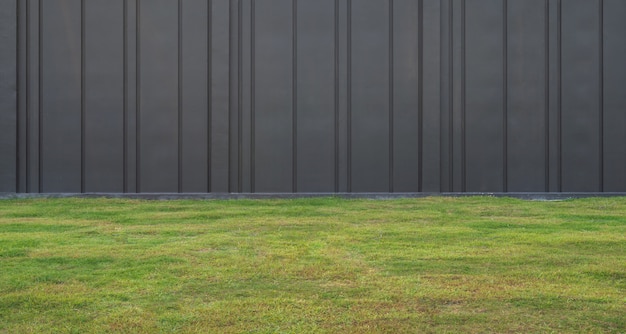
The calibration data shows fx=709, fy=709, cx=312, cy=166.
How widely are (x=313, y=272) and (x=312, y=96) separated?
27.6 feet

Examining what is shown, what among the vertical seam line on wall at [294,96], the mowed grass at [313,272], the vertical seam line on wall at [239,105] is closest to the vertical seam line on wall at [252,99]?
the vertical seam line on wall at [239,105]

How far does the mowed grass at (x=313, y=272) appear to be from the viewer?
5.23m

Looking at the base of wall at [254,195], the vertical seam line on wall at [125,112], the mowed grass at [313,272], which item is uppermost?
the vertical seam line on wall at [125,112]

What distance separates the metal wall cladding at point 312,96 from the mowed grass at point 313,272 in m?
3.15

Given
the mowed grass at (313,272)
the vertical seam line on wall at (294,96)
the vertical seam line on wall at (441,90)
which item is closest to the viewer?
the mowed grass at (313,272)

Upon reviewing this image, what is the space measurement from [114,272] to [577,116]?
37.1ft

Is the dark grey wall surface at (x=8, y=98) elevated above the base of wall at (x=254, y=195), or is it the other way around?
the dark grey wall surface at (x=8, y=98)

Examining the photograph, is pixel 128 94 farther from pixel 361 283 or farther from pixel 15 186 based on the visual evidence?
pixel 361 283

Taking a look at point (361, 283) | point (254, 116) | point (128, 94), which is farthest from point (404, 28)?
point (361, 283)

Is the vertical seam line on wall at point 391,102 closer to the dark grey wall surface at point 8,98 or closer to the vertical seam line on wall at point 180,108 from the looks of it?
the vertical seam line on wall at point 180,108

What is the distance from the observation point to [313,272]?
6840 mm

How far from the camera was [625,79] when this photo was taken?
15133 millimetres

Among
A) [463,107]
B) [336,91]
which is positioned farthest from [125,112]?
[463,107]

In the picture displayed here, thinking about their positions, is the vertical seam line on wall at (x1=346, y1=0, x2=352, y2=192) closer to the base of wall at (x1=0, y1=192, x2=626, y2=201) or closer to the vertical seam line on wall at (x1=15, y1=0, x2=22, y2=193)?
the base of wall at (x1=0, y1=192, x2=626, y2=201)
